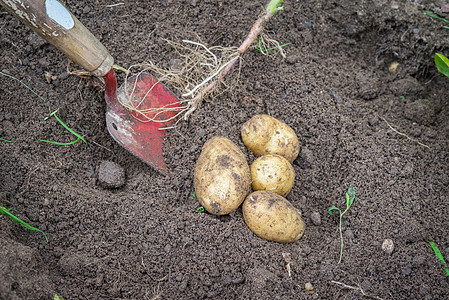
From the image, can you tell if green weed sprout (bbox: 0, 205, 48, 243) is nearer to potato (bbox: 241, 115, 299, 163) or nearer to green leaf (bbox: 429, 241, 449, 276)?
potato (bbox: 241, 115, 299, 163)

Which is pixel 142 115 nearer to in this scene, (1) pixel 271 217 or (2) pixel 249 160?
(2) pixel 249 160

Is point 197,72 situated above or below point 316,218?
above

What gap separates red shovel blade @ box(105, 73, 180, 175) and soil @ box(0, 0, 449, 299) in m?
0.10

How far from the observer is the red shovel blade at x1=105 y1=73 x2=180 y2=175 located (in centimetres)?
231

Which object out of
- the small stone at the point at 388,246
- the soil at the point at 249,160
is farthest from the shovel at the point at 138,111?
the small stone at the point at 388,246

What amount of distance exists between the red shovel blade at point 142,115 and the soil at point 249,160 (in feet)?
0.34

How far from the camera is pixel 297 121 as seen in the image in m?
2.46

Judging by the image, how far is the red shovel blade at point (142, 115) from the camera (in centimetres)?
231

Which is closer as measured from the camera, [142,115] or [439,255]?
[439,255]

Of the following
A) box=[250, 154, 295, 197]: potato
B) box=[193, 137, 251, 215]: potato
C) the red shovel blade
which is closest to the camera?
box=[193, 137, 251, 215]: potato

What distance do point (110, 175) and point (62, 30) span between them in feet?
2.78

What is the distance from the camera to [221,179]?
199 cm

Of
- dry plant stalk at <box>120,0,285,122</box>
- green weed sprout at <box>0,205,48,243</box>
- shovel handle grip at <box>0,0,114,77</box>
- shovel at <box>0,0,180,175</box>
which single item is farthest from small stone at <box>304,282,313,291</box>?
shovel handle grip at <box>0,0,114,77</box>

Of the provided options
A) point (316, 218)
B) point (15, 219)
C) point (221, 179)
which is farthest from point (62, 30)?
point (316, 218)
